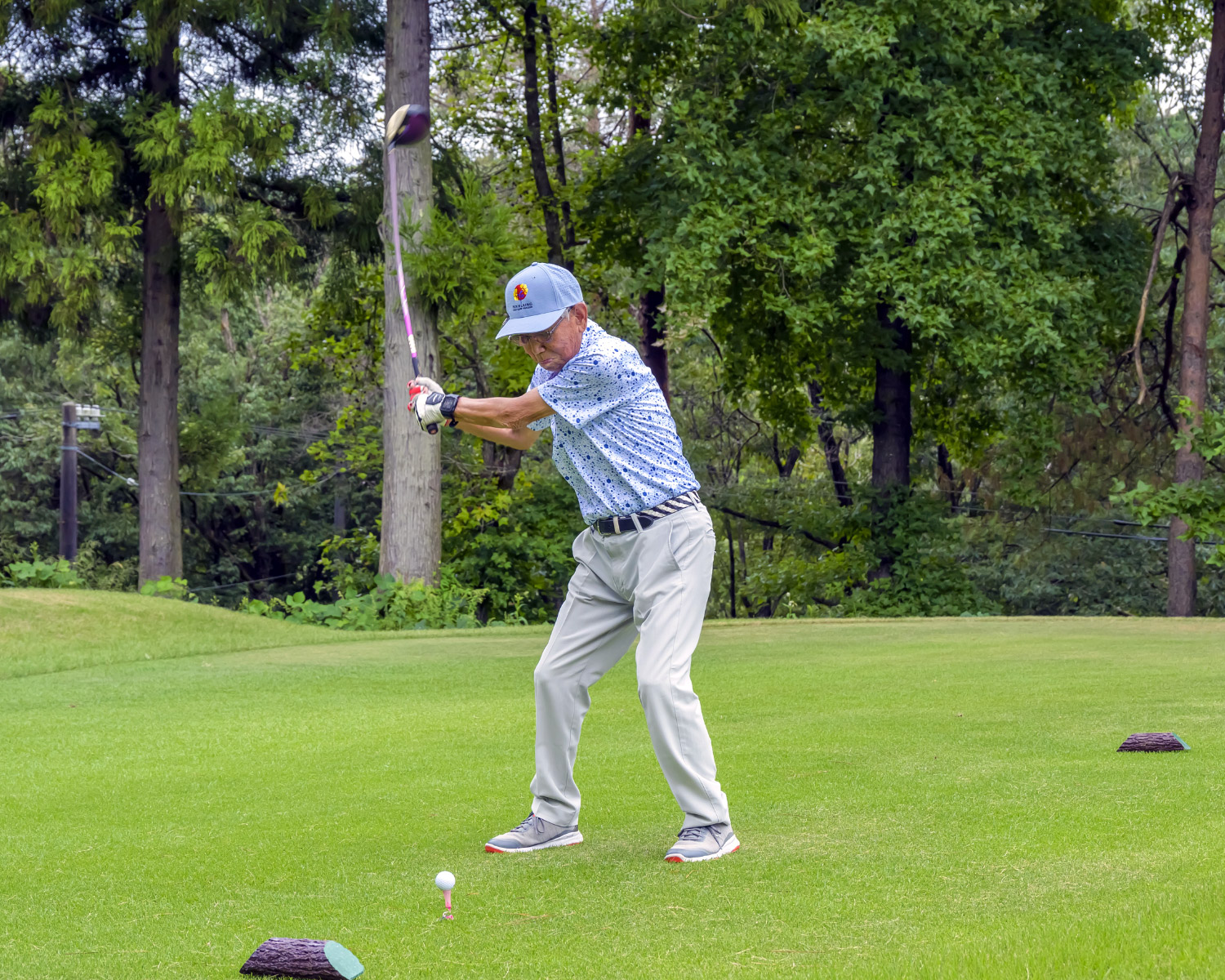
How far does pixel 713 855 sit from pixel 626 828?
2.29ft

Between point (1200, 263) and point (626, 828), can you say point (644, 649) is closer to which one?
point (626, 828)

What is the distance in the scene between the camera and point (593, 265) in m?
25.0

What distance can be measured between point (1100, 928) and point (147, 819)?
3600 millimetres

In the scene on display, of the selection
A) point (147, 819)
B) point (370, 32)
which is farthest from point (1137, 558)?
point (147, 819)

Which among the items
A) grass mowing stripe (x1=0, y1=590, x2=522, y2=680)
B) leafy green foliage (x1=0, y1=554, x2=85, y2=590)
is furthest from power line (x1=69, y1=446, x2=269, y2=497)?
grass mowing stripe (x1=0, y1=590, x2=522, y2=680)

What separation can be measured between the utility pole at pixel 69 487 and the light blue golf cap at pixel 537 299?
92.7 ft

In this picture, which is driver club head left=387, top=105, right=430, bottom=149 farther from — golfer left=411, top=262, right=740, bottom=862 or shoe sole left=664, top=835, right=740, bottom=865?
shoe sole left=664, top=835, right=740, bottom=865

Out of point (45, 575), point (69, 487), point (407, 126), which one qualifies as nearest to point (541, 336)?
point (407, 126)

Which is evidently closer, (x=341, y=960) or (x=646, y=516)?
(x=341, y=960)

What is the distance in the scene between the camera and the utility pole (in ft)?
101

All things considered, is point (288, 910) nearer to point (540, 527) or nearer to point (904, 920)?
point (904, 920)

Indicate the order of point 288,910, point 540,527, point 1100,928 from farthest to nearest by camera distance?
1. point 540,527
2. point 288,910
3. point 1100,928

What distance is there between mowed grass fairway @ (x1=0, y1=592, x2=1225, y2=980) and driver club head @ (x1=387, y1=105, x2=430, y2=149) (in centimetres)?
335

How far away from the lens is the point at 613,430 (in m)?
4.83
